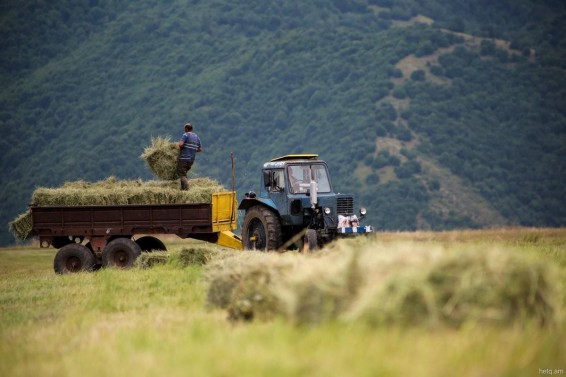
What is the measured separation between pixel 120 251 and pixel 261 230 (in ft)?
10.5

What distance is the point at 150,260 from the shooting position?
22125 millimetres

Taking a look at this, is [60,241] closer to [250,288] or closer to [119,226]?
[119,226]

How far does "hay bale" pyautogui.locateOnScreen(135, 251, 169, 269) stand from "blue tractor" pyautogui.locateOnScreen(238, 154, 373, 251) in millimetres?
2039

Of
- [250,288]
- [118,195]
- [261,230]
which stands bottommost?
[250,288]

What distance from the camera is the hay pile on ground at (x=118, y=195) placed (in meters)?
23.4

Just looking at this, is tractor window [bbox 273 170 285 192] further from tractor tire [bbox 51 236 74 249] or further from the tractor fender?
tractor tire [bbox 51 236 74 249]

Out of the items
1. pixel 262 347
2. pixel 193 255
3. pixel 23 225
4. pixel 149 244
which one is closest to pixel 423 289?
pixel 262 347

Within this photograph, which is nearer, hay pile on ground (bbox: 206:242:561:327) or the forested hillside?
hay pile on ground (bbox: 206:242:561:327)

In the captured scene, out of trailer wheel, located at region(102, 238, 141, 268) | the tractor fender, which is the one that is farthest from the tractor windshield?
trailer wheel, located at region(102, 238, 141, 268)

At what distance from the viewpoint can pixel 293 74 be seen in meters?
136

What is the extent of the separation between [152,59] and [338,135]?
35928 millimetres

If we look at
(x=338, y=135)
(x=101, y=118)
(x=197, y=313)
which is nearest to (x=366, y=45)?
(x=338, y=135)

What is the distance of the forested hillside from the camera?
4382 inches

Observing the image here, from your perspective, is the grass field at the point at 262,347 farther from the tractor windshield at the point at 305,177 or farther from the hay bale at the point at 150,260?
the tractor windshield at the point at 305,177
